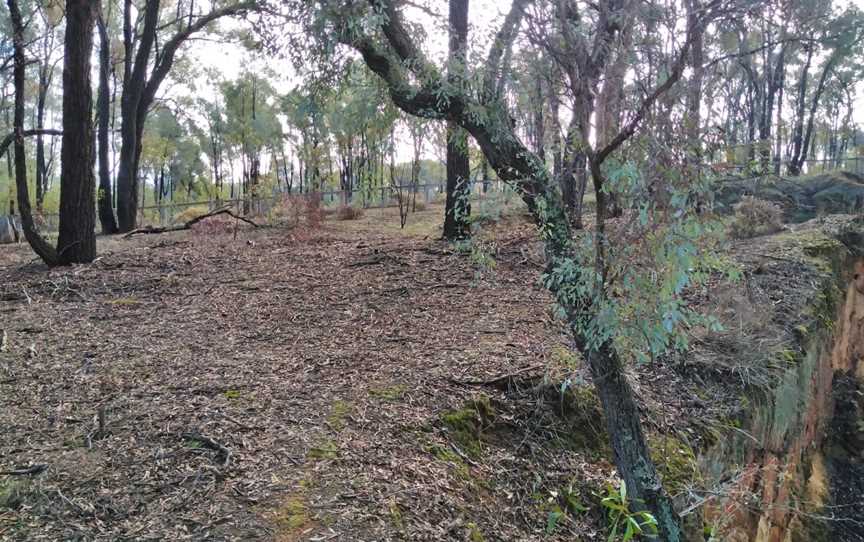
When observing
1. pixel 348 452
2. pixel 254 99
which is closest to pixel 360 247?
pixel 348 452

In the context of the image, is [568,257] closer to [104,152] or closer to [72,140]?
[72,140]

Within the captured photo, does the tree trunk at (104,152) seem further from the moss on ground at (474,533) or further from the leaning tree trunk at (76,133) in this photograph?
the moss on ground at (474,533)

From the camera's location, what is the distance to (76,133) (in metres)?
7.66

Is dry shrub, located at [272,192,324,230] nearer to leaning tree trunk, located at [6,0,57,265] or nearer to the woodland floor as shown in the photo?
leaning tree trunk, located at [6,0,57,265]

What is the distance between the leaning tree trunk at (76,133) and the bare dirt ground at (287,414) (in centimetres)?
99

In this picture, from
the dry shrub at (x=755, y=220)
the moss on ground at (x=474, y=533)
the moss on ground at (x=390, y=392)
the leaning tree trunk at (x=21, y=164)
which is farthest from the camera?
the dry shrub at (x=755, y=220)

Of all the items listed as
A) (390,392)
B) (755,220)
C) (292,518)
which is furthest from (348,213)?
(292,518)

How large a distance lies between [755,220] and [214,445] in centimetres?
911

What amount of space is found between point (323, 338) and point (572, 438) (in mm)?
2280

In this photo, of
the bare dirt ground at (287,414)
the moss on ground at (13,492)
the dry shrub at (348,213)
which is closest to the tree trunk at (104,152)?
the dry shrub at (348,213)

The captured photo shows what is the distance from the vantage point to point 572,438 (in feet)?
14.1

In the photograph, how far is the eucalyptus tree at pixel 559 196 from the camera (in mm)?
2818

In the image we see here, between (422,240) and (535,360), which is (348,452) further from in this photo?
(422,240)

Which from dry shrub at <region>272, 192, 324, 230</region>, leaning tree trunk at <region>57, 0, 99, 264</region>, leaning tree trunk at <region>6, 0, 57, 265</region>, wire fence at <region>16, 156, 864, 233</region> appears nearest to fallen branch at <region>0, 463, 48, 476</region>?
wire fence at <region>16, 156, 864, 233</region>
